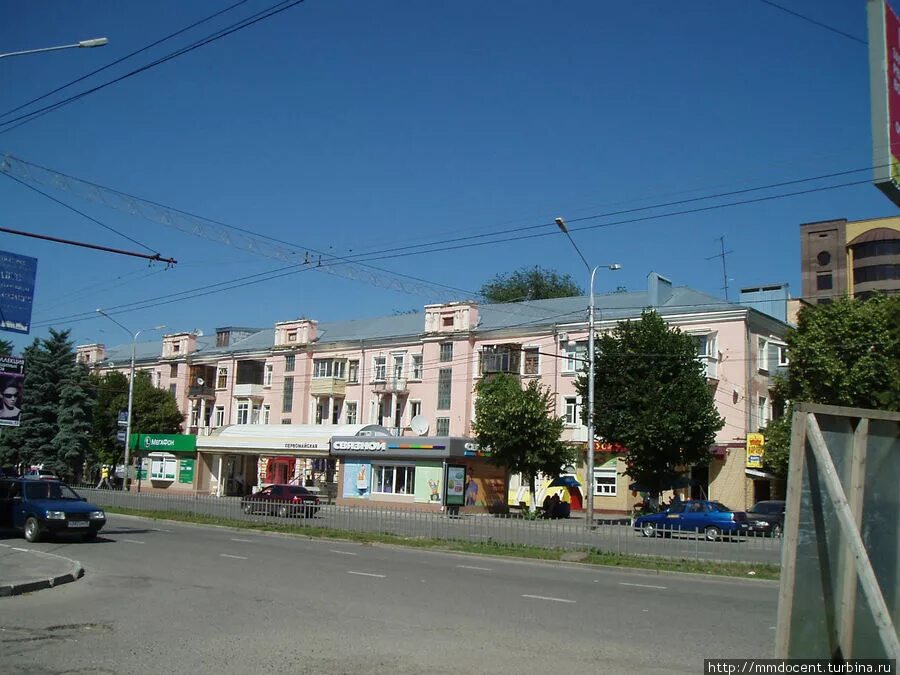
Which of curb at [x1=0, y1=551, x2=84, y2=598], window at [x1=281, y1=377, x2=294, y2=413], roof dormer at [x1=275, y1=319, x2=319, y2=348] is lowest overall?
curb at [x1=0, y1=551, x2=84, y2=598]

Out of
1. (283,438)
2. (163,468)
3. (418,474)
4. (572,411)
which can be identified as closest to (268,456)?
(283,438)

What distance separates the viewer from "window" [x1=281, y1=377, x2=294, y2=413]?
66938 millimetres

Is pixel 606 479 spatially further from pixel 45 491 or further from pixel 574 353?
pixel 45 491

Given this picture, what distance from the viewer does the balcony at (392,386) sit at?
6047 cm

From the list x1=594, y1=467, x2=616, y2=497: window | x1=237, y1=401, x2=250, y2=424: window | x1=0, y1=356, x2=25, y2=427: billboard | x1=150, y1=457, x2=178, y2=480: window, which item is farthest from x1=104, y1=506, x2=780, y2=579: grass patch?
x1=237, y1=401, x2=250, y2=424: window

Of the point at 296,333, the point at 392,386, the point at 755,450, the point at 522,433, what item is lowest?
the point at 755,450

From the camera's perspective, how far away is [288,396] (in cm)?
→ 6731

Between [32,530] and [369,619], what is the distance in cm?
1427

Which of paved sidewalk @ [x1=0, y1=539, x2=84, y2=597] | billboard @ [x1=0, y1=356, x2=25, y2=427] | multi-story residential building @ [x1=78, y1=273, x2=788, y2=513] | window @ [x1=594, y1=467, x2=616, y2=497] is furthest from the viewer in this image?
window @ [x1=594, y1=467, x2=616, y2=497]

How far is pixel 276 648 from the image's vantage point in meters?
9.23

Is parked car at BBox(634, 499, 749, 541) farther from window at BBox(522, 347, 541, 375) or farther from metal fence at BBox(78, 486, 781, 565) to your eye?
window at BBox(522, 347, 541, 375)

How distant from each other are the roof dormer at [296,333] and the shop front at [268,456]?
792 cm

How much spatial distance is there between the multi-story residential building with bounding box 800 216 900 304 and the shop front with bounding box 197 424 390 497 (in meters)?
50.6

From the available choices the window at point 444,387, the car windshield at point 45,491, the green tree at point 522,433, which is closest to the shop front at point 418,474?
the green tree at point 522,433
